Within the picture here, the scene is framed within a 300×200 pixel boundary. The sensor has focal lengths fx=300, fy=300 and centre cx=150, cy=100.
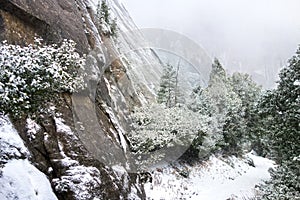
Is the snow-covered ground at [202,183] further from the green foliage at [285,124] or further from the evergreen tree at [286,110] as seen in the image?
the evergreen tree at [286,110]

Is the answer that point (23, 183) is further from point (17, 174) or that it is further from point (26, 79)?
point (26, 79)

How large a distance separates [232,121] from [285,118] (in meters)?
16.5

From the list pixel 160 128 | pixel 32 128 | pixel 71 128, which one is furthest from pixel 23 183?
pixel 160 128

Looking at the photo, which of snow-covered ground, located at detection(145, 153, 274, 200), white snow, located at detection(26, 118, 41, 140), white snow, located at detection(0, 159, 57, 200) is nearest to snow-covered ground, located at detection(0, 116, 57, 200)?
white snow, located at detection(0, 159, 57, 200)

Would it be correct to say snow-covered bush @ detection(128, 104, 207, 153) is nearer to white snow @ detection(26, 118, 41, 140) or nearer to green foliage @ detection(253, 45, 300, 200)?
green foliage @ detection(253, 45, 300, 200)

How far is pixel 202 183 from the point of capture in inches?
760

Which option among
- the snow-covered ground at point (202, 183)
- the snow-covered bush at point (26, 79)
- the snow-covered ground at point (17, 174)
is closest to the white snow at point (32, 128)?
the snow-covered ground at point (17, 174)

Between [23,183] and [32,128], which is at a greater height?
[32,128]

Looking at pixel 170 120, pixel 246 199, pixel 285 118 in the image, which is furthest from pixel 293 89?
pixel 170 120

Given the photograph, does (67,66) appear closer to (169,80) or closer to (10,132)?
(10,132)

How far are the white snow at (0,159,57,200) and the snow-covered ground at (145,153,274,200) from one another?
22.2 feet

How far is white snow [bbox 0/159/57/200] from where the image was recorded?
6504mm

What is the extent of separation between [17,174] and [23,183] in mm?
252

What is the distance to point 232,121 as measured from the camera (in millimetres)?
29438
